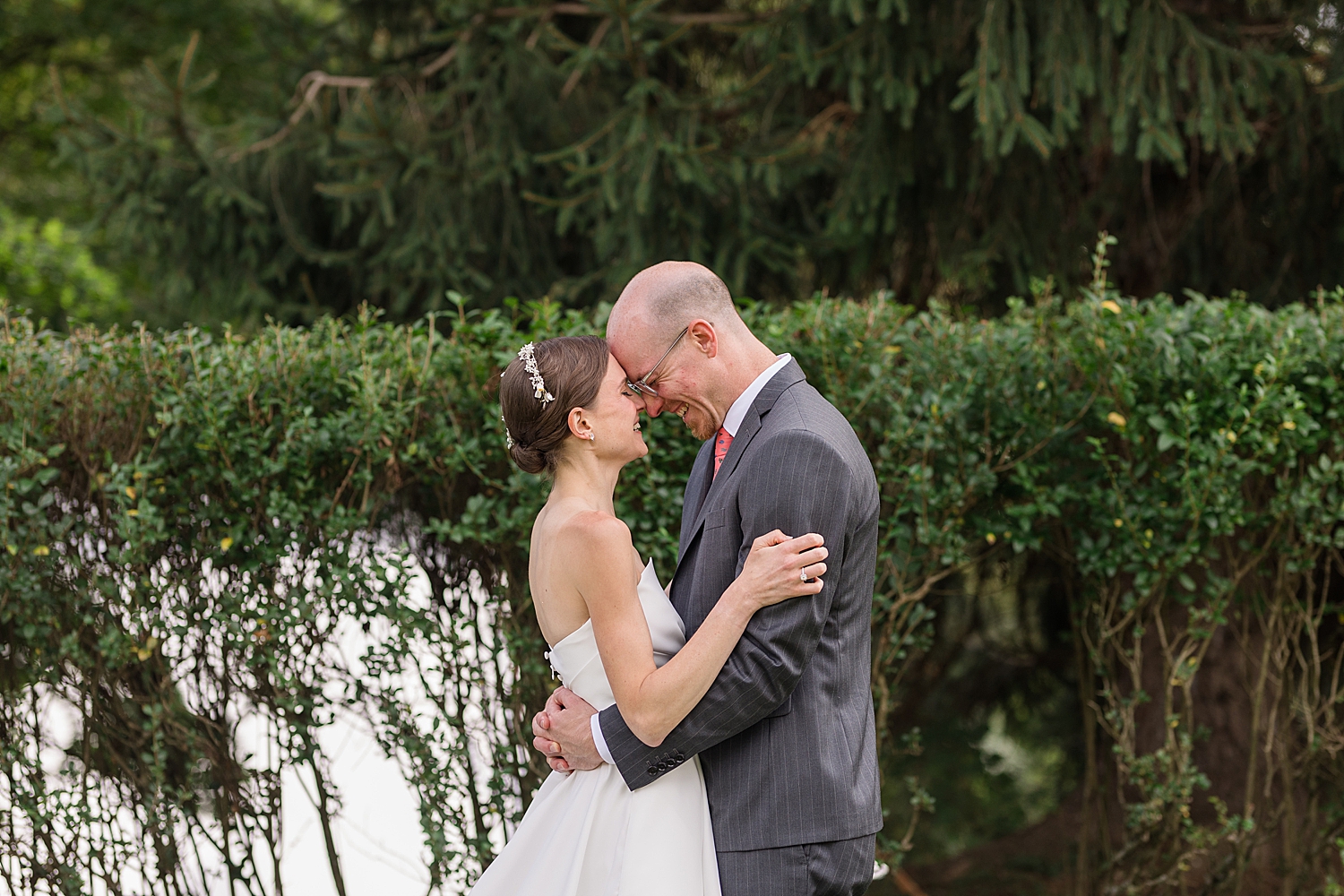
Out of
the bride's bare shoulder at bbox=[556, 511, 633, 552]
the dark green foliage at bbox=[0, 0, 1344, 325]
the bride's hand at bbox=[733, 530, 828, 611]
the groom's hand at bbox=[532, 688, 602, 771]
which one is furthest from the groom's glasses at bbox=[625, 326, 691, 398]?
the dark green foliage at bbox=[0, 0, 1344, 325]

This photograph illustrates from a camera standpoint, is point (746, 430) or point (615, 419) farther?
A: point (615, 419)

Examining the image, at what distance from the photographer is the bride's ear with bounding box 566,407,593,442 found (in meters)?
2.59

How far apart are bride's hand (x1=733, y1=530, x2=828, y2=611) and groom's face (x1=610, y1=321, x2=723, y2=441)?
558 mm

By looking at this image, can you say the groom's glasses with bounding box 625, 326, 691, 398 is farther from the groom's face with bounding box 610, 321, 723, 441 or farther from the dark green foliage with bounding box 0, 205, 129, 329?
the dark green foliage with bounding box 0, 205, 129, 329

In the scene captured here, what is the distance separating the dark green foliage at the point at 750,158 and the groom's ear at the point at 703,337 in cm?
285

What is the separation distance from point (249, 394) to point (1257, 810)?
14.0 feet

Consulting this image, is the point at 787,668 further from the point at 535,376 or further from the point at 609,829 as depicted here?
the point at 535,376

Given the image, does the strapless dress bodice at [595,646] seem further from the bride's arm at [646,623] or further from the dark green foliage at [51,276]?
the dark green foliage at [51,276]

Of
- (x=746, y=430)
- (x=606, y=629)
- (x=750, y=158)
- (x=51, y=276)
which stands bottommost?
(x=606, y=629)

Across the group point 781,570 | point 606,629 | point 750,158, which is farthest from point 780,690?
point 750,158

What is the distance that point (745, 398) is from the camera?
2615 millimetres

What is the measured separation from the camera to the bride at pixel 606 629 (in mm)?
2248

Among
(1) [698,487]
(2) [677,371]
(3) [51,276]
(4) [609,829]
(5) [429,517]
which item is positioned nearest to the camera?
(4) [609,829]

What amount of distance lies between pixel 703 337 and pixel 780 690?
2.91 feet
